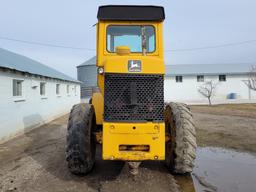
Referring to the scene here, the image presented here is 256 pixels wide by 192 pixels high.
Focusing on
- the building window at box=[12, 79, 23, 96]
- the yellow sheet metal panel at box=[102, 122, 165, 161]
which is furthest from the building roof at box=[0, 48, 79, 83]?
the yellow sheet metal panel at box=[102, 122, 165, 161]

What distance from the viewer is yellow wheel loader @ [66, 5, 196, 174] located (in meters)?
4.35

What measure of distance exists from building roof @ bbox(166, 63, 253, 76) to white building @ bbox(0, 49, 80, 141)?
2145cm

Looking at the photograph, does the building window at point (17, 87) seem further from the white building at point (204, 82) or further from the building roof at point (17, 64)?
the white building at point (204, 82)

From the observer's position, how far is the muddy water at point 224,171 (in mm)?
4770

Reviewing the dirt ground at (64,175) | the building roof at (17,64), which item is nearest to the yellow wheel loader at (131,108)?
the dirt ground at (64,175)

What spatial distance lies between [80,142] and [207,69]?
3485cm

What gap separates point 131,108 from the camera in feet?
14.8

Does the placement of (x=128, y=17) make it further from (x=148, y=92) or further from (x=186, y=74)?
(x=186, y=74)

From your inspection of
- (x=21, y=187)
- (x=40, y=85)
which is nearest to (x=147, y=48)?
(x=21, y=187)

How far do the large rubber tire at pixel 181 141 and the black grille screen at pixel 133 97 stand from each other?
736 mm

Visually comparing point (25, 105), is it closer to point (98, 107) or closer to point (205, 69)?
point (98, 107)

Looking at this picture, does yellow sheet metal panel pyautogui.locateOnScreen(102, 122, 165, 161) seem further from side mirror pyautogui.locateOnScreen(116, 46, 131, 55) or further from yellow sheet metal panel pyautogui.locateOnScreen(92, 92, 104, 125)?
yellow sheet metal panel pyautogui.locateOnScreen(92, 92, 104, 125)

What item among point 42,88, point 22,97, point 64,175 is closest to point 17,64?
point 22,97

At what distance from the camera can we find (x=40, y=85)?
14.9 meters
